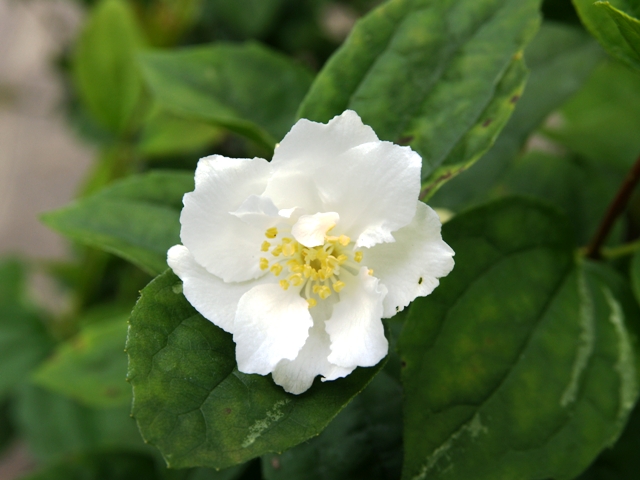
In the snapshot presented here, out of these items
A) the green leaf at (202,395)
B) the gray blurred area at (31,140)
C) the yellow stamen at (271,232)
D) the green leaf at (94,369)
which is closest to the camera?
the green leaf at (202,395)

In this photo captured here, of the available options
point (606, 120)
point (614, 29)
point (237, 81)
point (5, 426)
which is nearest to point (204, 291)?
point (614, 29)

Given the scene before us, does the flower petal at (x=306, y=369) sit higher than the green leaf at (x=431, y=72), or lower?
lower

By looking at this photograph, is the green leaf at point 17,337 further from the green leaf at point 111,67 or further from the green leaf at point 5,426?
the green leaf at point 111,67

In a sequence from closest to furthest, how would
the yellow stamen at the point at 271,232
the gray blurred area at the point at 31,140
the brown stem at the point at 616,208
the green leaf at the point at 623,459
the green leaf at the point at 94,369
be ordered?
1. the yellow stamen at the point at 271,232
2. the brown stem at the point at 616,208
3. the green leaf at the point at 623,459
4. the green leaf at the point at 94,369
5. the gray blurred area at the point at 31,140

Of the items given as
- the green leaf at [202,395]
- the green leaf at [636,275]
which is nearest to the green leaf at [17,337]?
the green leaf at [202,395]

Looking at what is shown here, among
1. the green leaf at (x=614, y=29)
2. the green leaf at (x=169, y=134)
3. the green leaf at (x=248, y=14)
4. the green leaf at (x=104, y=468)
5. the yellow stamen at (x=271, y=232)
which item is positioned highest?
the green leaf at (x=614, y=29)

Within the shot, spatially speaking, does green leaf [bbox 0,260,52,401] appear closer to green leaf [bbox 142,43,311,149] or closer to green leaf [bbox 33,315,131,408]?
green leaf [bbox 33,315,131,408]

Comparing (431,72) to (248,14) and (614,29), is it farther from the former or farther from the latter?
(248,14)
